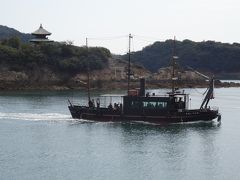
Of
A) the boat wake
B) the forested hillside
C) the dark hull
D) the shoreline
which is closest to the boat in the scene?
the dark hull

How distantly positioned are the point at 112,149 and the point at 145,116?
1687cm

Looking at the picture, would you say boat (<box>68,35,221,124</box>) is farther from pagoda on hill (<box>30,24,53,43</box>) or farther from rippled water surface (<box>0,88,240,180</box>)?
pagoda on hill (<box>30,24,53,43</box>)

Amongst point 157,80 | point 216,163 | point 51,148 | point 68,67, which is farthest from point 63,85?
point 216,163

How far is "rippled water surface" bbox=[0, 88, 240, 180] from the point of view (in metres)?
45.8

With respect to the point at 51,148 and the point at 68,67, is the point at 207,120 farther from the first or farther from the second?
the point at 68,67

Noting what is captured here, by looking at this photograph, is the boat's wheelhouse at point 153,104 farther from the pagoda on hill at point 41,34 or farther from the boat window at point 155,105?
the pagoda on hill at point 41,34

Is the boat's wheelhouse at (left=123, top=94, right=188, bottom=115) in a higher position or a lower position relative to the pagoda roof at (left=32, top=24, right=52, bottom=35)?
lower

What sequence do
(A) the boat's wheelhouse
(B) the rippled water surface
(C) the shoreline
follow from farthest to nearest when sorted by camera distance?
(C) the shoreline < (A) the boat's wheelhouse < (B) the rippled water surface

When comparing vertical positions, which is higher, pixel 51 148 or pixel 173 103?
pixel 173 103

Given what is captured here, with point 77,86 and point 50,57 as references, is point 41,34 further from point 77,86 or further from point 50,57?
point 77,86

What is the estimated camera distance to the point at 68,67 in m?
144

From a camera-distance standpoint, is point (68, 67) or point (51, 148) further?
point (68, 67)

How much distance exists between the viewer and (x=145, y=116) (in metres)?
71.5

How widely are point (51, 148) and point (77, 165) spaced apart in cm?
820
